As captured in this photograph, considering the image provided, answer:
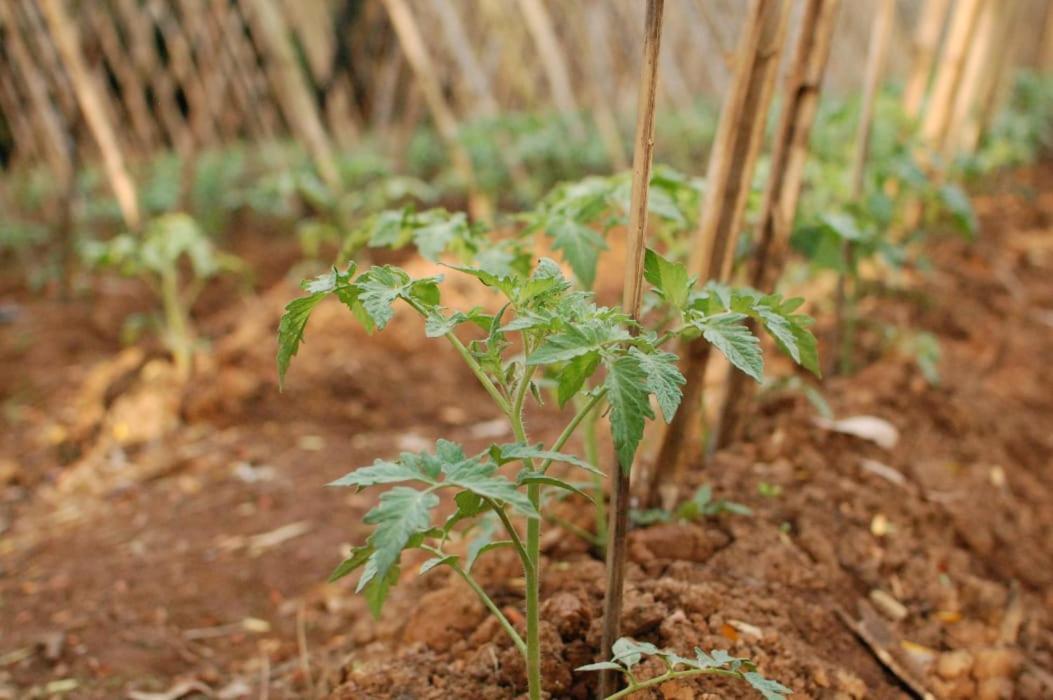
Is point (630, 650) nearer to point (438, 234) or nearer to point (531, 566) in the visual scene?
point (531, 566)

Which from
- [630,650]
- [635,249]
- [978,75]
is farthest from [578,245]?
[978,75]

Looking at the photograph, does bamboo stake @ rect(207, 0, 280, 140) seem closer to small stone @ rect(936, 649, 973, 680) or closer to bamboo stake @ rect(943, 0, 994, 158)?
bamboo stake @ rect(943, 0, 994, 158)

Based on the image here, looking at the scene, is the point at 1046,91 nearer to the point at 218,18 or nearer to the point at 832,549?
the point at 218,18

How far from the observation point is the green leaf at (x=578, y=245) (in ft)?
5.18

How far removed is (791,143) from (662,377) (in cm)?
120

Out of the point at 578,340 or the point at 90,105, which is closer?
the point at 578,340

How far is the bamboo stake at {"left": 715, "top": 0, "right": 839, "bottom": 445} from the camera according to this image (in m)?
1.97

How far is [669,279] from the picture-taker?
1.26 m

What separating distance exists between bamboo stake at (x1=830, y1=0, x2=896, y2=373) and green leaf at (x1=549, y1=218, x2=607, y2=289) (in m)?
1.26

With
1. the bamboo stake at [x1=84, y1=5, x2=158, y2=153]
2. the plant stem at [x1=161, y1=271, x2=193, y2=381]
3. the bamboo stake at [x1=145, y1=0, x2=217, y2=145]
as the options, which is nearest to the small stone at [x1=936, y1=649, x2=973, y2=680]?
the plant stem at [x1=161, y1=271, x2=193, y2=381]

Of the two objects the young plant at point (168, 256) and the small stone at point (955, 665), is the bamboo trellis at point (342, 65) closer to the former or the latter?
the young plant at point (168, 256)

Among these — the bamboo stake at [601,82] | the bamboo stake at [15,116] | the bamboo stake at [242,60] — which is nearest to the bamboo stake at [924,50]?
the bamboo stake at [601,82]

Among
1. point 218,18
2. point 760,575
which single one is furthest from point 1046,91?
point 760,575

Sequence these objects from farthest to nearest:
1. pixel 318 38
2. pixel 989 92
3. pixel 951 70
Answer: pixel 318 38, pixel 989 92, pixel 951 70
